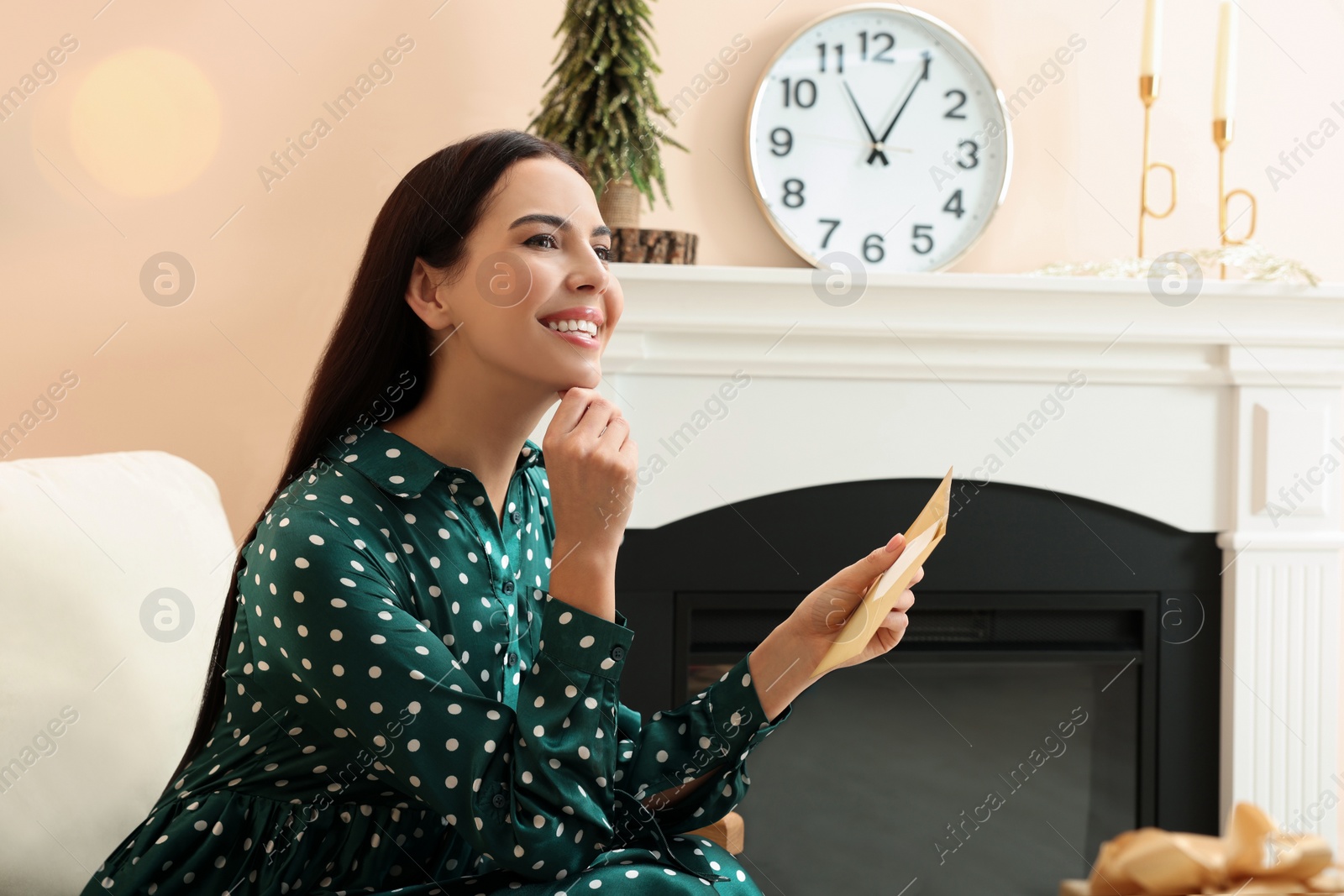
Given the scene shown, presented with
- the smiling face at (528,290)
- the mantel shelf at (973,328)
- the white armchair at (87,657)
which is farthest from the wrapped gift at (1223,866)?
the mantel shelf at (973,328)

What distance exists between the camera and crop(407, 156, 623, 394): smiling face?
105cm

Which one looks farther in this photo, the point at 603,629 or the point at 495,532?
the point at 495,532

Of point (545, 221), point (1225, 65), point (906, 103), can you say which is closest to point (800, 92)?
point (906, 103)

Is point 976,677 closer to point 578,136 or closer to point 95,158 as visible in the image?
point 578,136

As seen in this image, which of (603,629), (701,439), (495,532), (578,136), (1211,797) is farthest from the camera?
(1211,797)

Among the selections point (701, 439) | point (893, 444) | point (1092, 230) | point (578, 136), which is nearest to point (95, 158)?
point (578, 136)

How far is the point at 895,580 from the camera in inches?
34.7

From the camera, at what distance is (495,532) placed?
1115 mm

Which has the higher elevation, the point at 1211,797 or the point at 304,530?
the point at 1211,797

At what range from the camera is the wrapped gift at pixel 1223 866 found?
1.78 ft

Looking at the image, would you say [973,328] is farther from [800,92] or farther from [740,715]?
[740,715]

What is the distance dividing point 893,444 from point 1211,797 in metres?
0.90

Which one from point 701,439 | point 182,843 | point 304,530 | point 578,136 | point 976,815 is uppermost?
point 578,136

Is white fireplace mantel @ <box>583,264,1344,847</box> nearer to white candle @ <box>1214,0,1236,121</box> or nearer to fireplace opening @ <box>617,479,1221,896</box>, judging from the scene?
fireplace opening @ <box>617,479,1221,896</box>
